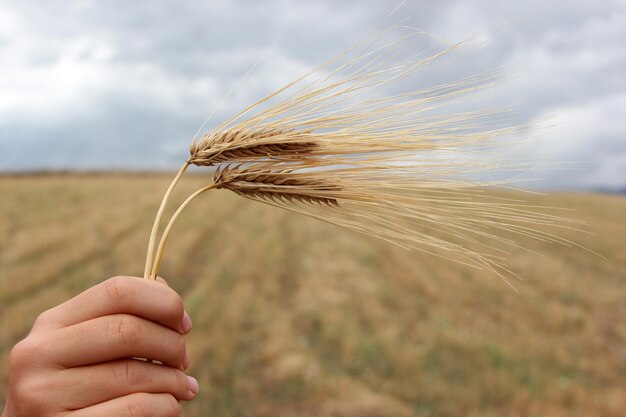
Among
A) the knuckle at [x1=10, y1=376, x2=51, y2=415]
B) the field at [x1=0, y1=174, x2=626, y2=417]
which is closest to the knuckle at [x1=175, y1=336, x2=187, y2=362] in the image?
the knuckle at [x1=10, y1=376, x2=51, y2=415]

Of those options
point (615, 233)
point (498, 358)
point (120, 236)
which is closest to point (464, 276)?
point (498, 358)

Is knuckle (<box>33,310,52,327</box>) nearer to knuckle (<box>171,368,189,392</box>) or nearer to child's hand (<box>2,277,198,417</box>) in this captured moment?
child's hand (<box>2,277,198,417</box>)

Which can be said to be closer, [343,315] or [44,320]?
[44,320]

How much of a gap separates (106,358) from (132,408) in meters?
0.11

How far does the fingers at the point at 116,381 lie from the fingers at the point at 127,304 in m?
0.09

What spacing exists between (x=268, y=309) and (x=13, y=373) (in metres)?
8.93

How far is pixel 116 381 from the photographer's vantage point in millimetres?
998

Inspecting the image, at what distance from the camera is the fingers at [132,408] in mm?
963

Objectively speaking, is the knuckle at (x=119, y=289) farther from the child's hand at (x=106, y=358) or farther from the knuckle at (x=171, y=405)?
the knuckle at (x=171, y=405)

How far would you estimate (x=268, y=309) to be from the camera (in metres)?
9.83

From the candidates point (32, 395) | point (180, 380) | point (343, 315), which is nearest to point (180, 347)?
point (180, 380)

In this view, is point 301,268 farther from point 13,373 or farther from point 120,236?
point 13,373

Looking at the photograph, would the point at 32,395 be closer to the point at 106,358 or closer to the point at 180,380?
the point at 106,358

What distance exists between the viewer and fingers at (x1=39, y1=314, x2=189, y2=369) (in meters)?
0.99
